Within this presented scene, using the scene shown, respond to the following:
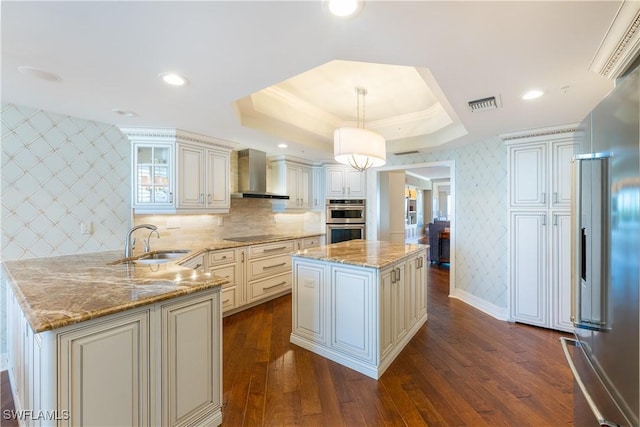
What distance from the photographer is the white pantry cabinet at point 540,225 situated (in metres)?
3.02

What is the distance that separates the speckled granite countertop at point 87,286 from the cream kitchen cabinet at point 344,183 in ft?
11.0

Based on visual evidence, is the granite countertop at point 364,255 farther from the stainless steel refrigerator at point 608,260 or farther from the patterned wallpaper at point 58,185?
the patterned wallpaper at point 58,185

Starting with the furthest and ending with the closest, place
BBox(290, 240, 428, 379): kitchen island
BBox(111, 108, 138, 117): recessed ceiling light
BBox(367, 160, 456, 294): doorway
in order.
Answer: BBox(367, 160, 456, 294): doorway, BBox(111, 108, 138, 117): recessed ceiling light, BBox(290, 240, 428, 379): kitchen island

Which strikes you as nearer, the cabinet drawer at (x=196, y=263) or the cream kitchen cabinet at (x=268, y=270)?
the cabinet drawer at (x=196, y=263)

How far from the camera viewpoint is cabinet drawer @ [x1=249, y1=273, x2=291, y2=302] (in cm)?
371

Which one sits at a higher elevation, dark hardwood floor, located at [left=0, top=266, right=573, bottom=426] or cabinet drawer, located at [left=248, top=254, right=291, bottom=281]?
cabinet drawer, located at [left=248, top=254, right=291, bottom=281]

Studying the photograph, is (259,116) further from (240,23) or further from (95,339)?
(95,339)

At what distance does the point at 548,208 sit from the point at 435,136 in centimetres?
168

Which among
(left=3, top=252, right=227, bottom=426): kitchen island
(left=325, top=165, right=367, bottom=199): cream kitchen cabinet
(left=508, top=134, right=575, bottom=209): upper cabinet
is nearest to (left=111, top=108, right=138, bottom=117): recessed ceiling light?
(left=3, top=252, right=227, bottom=426): kitchen island

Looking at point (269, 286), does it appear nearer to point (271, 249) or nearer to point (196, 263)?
point (271, 249)

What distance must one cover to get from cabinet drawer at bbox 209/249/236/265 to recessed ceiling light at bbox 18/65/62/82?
6.56ft

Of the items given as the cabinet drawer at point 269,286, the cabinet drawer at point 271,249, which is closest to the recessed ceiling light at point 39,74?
the cabinet drawer at point 271,249

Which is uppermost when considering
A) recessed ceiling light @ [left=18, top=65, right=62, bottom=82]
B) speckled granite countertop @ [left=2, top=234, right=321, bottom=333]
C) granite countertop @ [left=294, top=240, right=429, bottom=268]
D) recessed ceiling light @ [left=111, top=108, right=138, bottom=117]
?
recessed ceiling light @ [left=111, top=108, right=138, bottom=117]

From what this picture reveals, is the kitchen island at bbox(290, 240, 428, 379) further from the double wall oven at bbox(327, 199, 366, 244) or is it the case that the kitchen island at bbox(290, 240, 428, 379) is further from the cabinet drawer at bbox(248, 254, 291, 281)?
the double wall oven at bbox(327, 199, 366, 244)
